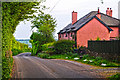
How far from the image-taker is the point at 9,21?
479 inches

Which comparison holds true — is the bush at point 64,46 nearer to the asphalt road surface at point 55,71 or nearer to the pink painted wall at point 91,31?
the pink painted wall at point 91,31

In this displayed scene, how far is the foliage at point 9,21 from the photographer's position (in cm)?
900

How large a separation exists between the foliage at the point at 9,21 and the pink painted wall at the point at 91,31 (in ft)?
50.2

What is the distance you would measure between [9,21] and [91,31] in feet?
81.3

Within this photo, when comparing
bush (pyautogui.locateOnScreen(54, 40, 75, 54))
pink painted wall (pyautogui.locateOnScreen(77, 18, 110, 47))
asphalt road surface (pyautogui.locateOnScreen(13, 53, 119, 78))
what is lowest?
asphalt road surface (pyautogui.locateOnScreen(13, 53, 119, 78))

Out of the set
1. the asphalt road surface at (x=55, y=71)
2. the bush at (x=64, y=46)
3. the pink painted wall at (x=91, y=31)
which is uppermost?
the pink painted wall at (x=91, y=31)

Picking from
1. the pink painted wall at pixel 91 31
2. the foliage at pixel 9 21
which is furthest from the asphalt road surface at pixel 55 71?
the pink painted wall at pixel 91 31

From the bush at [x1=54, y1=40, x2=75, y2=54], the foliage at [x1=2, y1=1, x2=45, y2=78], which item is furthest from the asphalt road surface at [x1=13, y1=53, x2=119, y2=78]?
the bush at [x1=54, y1=40, x2=75, y2=54]

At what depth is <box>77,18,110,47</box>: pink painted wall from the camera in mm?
34781

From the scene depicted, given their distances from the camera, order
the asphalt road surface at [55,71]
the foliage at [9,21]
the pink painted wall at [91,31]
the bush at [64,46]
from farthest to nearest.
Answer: the pink painted wall at [91,31] → the bush at [64,46] → the asphalt road surface at [55,71] → the foliage at [9,21]

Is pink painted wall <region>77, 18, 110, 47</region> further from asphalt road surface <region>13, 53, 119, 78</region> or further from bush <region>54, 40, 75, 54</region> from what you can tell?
asphalt road surface <region>13, 53, 119, 78</region>

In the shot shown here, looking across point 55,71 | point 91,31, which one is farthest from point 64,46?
point 55,71

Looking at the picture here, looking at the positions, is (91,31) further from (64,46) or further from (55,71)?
(55,71)

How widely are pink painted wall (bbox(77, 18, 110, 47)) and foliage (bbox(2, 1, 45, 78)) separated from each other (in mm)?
15307
